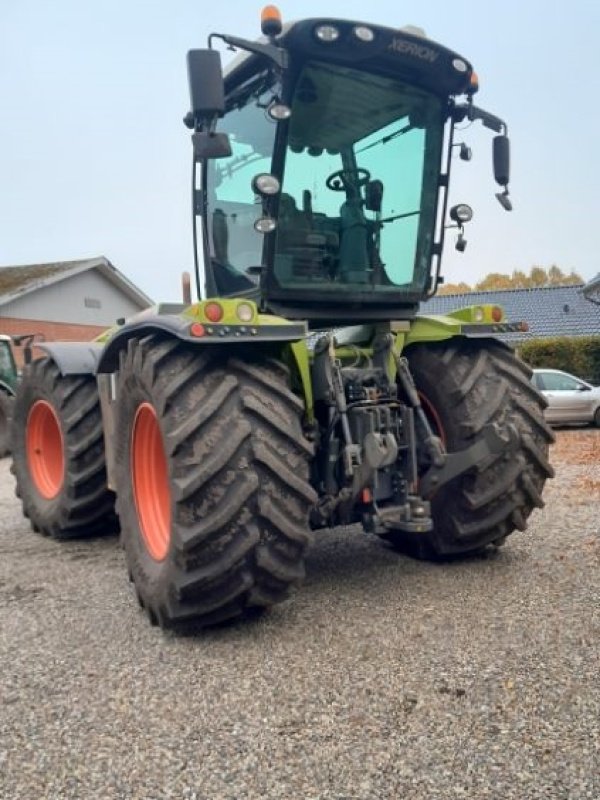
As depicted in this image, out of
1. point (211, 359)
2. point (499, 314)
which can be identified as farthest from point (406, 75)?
point (211, 359)

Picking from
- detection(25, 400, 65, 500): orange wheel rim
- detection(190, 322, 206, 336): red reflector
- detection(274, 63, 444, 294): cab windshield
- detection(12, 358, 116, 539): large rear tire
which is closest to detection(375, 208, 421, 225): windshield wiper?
detection(274, 63, 444, 294): cab windshield

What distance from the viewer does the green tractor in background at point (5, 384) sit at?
12.1 m

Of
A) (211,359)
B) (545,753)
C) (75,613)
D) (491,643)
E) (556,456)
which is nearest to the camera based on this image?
(545,753)

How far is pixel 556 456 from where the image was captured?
34.2 ft

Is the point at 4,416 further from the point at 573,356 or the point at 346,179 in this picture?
the point at 573,356

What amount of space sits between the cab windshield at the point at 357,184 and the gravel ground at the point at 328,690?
1.77m

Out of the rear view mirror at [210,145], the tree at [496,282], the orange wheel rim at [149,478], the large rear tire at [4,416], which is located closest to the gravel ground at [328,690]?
the orange wheel rim at [149,478]

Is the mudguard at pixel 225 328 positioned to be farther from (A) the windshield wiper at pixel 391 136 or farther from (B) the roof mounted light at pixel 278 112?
(A) the windshield wiper at pixel 391 136

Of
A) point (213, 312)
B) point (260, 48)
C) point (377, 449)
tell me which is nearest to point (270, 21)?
point (260, 48)

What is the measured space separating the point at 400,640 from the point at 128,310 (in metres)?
25.4

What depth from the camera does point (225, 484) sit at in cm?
324

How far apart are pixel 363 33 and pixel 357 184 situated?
0.84 m

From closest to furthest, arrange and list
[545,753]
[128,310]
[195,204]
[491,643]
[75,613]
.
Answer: [545,753]
[491,643]
[75,613]
[195,204]
[128,310]

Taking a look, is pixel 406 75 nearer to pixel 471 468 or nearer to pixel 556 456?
pixel 471 468
